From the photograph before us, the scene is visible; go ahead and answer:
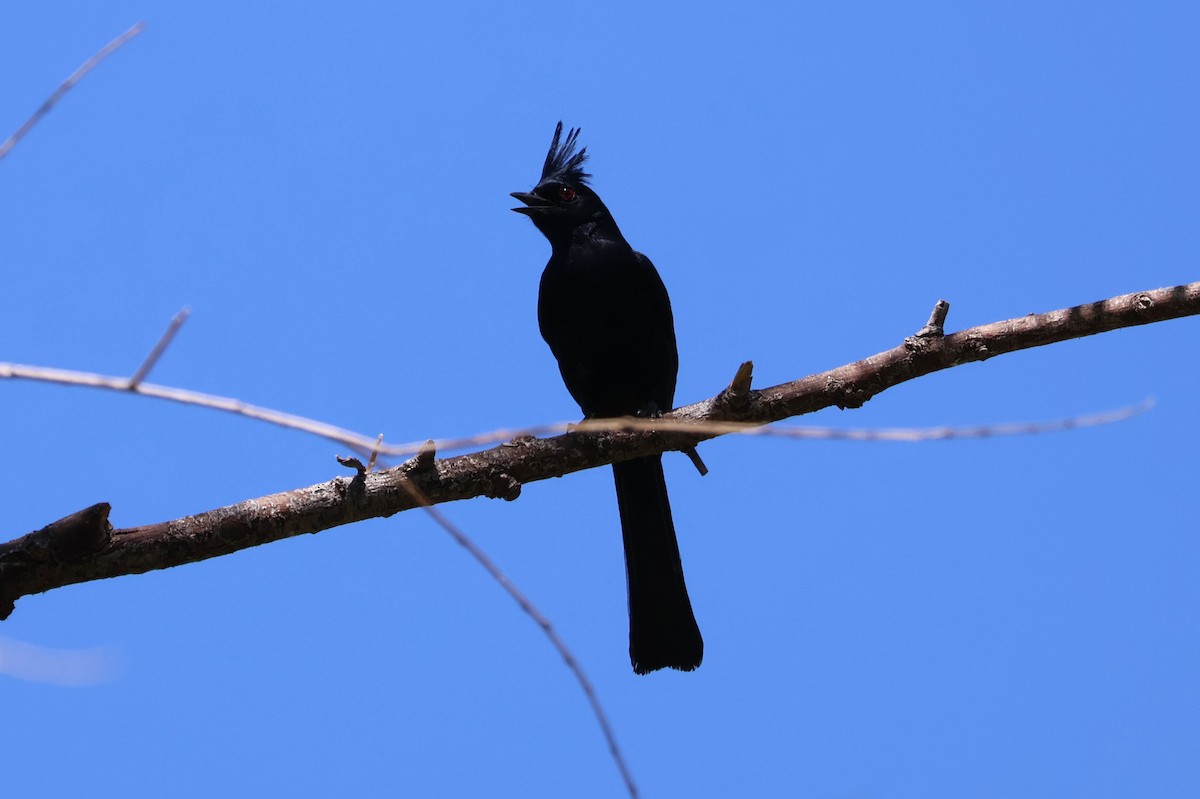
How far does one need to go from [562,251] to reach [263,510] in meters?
2.39

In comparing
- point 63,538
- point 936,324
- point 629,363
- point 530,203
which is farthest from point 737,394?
point 530,203

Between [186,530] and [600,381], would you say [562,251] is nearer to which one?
[600,381]

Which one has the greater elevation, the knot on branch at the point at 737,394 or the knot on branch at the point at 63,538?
the knot on branch at the point at 737,394

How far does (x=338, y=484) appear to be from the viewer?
11.9 feet

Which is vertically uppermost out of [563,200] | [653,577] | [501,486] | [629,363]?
[563,200]

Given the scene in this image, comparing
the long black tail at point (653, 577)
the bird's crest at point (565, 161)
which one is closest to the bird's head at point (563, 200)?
the bird's crest at point (565, 161)

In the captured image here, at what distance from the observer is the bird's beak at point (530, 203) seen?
563 centimetres

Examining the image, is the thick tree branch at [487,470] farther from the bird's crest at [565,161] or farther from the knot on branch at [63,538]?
the bird's crest at [565,161]

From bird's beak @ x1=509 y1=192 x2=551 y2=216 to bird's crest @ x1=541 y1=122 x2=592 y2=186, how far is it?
0.27 metres

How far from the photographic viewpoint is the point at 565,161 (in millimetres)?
6168

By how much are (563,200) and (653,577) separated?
6.53 feet

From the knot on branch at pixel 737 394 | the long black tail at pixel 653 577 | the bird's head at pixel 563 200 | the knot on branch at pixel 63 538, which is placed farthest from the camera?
the bird's head at pixel 563 200

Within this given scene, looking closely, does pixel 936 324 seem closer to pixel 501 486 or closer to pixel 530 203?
pixel 501 486

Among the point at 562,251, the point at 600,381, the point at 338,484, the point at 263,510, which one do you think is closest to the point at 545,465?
the point at 338,484
